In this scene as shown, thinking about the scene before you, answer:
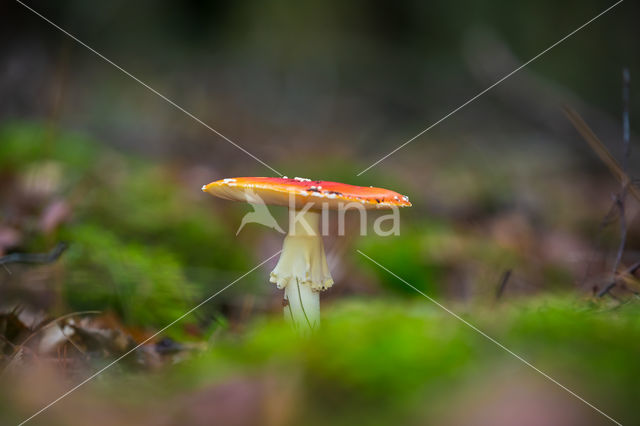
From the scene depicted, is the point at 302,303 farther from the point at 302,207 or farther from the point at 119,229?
the point at 119,229

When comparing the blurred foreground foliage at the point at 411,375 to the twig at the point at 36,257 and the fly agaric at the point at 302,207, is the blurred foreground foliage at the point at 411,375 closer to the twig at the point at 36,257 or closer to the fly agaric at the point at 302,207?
the fly agaric at the point at 302,207

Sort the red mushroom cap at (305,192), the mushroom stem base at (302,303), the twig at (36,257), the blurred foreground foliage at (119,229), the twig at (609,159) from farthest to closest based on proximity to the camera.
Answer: the blurred foreground foliage at (119,229) → the twig at (36,257) → the mushroom stem base at (302,303) → the twig at (609,159) → the red mushroom cap at (305,192)

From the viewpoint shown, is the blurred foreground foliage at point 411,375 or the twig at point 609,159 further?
the twig at point 609,159

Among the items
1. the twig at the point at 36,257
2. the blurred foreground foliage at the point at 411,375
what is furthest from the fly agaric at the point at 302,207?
the twig at the point at 36,257

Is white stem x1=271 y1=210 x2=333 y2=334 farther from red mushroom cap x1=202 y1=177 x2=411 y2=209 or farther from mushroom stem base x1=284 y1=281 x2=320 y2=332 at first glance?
red mushroom cap x1=202 y1=177 x2=411 y2=209

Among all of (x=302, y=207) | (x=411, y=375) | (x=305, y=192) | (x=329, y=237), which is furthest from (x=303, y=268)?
(x=329, y=237)

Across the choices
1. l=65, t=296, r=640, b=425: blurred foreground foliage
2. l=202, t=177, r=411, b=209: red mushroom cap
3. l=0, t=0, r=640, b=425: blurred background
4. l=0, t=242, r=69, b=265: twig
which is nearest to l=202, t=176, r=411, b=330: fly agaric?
l=202, t=177, r=411, b=209: red mushroom cap

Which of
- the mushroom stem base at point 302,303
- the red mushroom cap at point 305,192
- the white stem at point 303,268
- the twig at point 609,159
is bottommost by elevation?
the mushroom stem base at point 302,303
